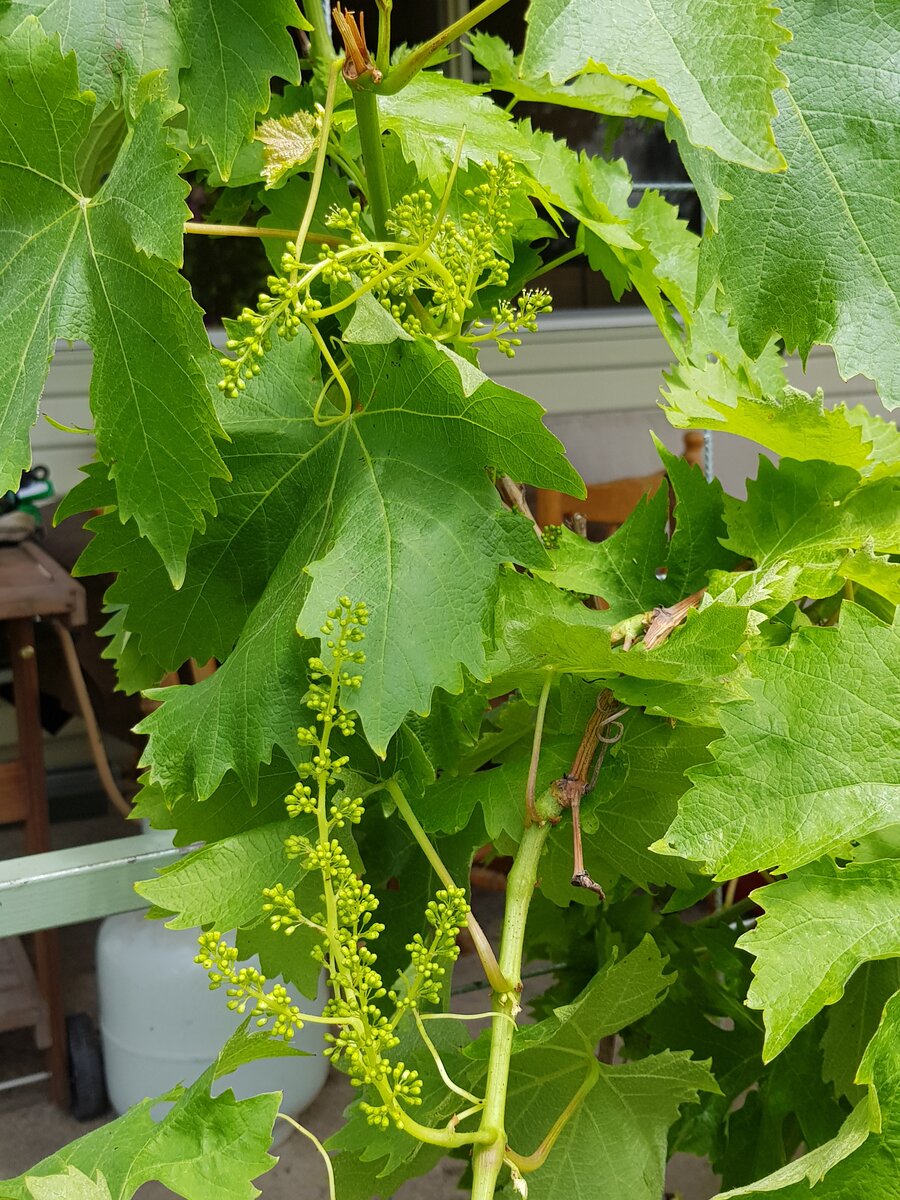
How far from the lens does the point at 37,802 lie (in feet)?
4.33

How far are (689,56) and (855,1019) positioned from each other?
340 millimetres

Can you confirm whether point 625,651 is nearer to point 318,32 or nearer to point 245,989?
point 245,989

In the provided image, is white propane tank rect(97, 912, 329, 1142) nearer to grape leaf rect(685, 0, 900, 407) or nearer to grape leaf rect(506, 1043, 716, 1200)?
grape leaf rect(506, 1043, 716, 1200)

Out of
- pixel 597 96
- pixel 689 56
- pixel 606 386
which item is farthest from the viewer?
pixel 606 386

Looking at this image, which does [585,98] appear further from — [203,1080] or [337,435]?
[203,1080]

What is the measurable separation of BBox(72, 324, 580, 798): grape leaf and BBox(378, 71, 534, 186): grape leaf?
0.10 m

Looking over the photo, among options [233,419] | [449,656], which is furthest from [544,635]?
[233,419]

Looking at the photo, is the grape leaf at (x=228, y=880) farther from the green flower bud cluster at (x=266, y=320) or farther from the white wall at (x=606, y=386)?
the white wall at (x=606, y=386)

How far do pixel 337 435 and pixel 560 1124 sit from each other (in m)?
0.24

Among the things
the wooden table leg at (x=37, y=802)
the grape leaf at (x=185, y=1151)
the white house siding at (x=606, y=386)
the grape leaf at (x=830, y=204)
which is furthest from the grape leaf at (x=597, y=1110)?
the white house siding at (x=606, y=386)

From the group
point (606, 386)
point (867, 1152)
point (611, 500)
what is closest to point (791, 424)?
point (867, 1152)

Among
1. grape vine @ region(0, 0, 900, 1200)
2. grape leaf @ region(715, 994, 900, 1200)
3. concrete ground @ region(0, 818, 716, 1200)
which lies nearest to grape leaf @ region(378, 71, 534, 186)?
grape vine @ region(0, 0, 900, 1200)

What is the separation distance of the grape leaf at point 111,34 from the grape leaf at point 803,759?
27 centimetres

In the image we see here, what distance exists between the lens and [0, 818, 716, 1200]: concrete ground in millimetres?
863
